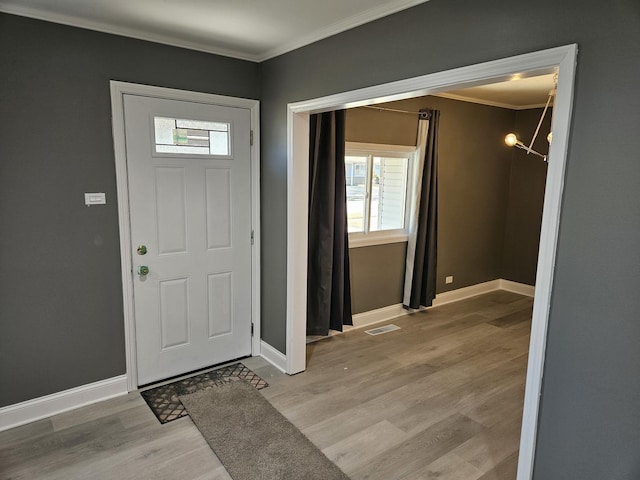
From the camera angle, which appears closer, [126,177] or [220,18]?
[220,18]

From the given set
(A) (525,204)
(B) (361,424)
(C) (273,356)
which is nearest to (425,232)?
(A) (525,204)

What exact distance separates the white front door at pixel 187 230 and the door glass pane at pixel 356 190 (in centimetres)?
117

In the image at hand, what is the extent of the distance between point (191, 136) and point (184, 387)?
190 cm

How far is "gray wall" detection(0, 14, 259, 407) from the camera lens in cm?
249

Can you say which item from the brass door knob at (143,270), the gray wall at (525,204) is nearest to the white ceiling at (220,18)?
the brass door knob at (143,270)

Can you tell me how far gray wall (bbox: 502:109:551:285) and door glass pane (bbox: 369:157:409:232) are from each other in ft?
6.73

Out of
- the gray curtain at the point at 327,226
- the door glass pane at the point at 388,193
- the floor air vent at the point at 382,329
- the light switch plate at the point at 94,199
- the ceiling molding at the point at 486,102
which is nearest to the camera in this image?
the light switch plate at the point at 94,199

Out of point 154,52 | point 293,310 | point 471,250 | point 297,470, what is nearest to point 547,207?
point 297,470

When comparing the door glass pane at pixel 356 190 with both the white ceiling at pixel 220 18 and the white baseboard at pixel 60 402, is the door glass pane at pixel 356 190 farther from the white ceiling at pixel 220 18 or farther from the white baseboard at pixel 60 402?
the white baseboard at pixel 60 402

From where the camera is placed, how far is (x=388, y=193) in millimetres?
4598

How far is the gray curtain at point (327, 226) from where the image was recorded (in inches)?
144

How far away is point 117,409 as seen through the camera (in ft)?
9.42

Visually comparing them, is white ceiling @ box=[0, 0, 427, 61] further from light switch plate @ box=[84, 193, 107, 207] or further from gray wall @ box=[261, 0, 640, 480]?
light switch plate @ box=[84, 193, 107, 207]

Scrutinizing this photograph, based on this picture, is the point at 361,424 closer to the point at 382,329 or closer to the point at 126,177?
the point at 382,329
